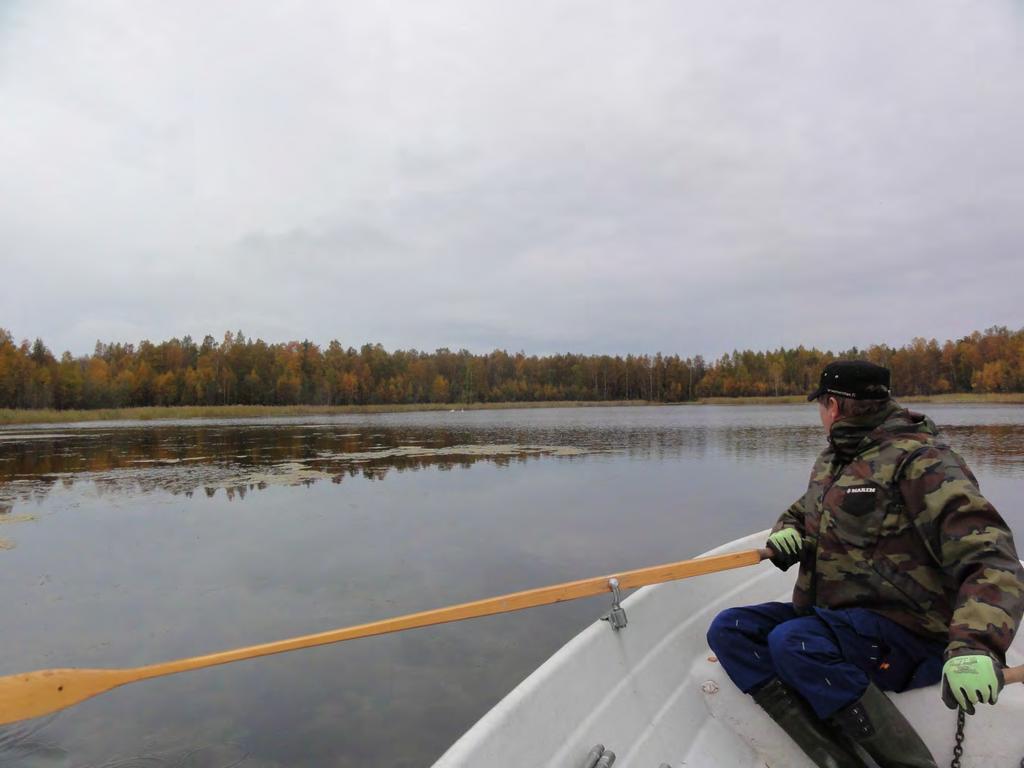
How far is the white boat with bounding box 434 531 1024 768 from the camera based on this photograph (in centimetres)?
205

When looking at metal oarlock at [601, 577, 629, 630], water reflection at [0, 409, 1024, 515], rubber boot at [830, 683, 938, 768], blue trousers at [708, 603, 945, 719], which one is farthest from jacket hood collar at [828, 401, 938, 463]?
water reflection at [0, 409, 1024, 515]

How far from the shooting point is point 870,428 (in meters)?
2.26

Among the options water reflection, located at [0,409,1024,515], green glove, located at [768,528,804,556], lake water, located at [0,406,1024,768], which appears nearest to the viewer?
green glove, located at [768,528,804,556]

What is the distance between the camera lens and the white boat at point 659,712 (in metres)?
2.05

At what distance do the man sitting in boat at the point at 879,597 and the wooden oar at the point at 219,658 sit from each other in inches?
22.7

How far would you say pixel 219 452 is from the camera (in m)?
20.4

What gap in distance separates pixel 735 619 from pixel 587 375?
105459mm

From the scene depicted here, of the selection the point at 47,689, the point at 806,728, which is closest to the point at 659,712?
the point at 806,728

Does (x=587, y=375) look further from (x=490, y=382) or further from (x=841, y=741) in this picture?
(x=841, y=741)

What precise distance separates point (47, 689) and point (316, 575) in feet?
14.8

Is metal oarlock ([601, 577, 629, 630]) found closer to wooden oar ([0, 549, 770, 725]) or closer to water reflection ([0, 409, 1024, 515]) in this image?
wooden oar ([0, 549, 770, 725])

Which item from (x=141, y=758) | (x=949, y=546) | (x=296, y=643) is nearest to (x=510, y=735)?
(x=296, y=643)

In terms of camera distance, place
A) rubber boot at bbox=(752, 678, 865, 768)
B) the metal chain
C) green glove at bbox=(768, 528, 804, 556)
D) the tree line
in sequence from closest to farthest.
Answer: the metal chain < rubber boot at bbox=(752, 678, 865, 768) < green glove at bbox=(768, 528, 804, 556) < the tree line

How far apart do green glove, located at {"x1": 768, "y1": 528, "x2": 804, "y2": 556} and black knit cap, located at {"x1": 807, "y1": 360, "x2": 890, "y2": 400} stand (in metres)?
0.71
